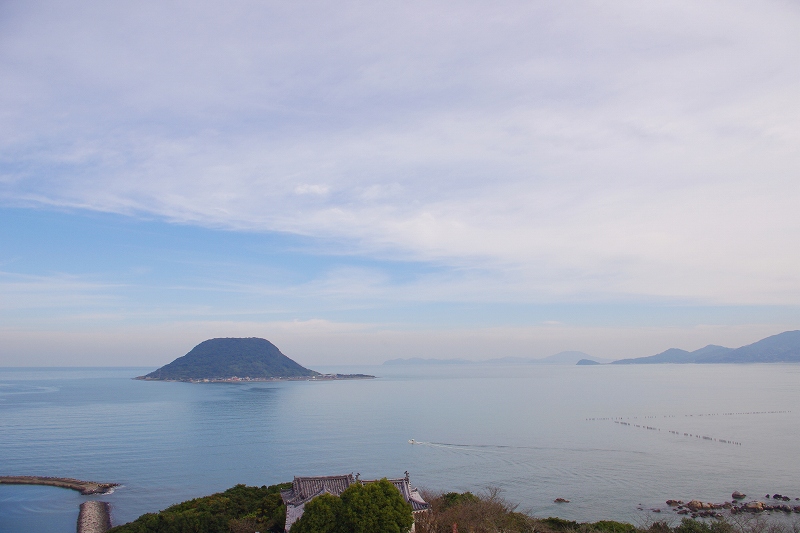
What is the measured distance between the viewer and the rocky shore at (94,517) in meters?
29.5

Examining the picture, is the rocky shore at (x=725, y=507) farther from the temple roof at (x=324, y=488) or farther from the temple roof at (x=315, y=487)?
the temple roof at (x=315, y=487)

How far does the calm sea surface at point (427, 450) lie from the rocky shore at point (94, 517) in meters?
0.61

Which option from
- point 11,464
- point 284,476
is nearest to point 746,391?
point 284,476

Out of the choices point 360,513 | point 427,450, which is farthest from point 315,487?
point 427,450

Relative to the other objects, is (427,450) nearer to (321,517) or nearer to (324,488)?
(324,488)

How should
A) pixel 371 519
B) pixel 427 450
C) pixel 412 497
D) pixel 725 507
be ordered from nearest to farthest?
pixel 371 519 < pixel 412 497 < pixel 725 507 < pixel 427 450

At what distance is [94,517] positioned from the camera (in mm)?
31297

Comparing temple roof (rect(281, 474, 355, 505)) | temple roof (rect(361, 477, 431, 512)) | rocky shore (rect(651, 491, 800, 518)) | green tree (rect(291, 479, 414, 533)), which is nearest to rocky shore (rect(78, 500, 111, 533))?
temple roof (rect(281, 474, 355, 505))

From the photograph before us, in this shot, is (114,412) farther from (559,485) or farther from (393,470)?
(559,485)

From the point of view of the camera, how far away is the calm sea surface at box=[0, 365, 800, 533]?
35562 mm

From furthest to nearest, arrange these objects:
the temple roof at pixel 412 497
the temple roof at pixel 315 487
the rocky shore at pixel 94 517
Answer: the rocky shore at pixel 94 517, the temple roof at pixel 315 487, the temple roof at pixel 412 497

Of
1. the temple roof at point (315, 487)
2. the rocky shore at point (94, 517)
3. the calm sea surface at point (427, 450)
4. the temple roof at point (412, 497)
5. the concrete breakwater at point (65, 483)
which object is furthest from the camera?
the concrete breakwater at point (65, 483)

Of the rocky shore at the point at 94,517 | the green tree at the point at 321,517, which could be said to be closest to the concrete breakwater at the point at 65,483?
the rocky shore at the point at 94,517

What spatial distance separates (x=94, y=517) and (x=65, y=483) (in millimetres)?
9746
